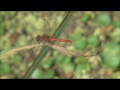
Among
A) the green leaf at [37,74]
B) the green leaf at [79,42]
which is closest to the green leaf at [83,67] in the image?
the green leaf at [79,42]

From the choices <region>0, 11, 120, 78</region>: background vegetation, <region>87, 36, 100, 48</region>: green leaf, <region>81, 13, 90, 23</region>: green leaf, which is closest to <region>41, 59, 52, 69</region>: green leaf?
<region>0, 11, 120, 78</region>: background vegetation

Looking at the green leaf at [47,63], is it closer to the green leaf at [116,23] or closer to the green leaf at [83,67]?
the green leaf at [83,67]

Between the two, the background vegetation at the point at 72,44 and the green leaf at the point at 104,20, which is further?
the green leaf at the point at 104,20

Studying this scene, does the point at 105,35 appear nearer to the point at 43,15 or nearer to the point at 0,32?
the point at 43,15

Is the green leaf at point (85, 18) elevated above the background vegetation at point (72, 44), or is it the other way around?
the green leaf at point (85, 18)

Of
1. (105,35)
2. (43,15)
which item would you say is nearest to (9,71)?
Result: (43,15)

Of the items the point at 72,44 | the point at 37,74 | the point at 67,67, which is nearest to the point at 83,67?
the point at 67,67

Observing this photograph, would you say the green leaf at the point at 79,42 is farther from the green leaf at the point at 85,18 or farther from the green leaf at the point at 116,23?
the green leaf at the point at 116,23

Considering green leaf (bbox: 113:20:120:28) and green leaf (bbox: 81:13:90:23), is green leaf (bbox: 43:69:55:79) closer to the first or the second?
green leaf (bbox: 81:13:90:23)

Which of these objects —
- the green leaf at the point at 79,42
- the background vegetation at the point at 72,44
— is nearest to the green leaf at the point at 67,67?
the background vegetation at the point at 72,44

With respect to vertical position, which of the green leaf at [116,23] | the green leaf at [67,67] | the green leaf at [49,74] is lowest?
the green leaf at [49,74]

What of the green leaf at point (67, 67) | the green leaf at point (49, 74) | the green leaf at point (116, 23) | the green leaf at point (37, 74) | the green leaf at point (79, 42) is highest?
the green leaf at point (116, 23)
